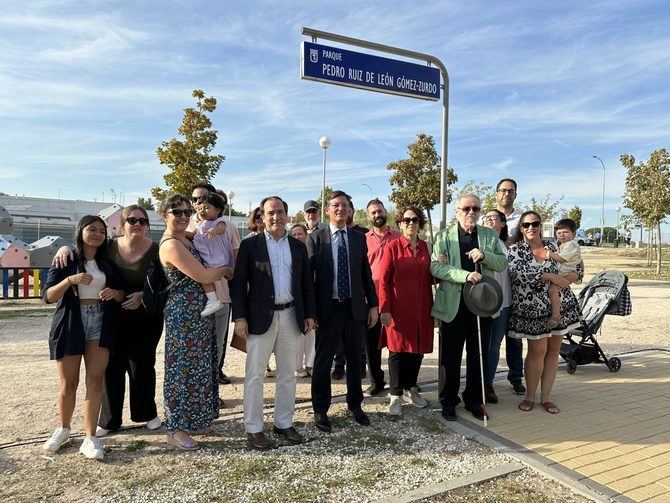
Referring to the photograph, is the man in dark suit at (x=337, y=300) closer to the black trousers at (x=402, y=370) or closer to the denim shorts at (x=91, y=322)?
the black trousers at (x=402, y=370)

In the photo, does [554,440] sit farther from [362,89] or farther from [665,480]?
[362,89]

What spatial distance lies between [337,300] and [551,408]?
8.01 ft

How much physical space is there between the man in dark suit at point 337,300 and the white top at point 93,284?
1772 millimetres

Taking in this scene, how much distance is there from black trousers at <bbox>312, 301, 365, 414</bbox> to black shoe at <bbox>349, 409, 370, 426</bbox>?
0.14ft

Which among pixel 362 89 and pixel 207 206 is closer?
pixel 207 206

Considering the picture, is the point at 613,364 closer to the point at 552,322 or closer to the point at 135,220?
the point at 552,322

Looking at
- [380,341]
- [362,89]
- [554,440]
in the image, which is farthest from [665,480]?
[362,89]

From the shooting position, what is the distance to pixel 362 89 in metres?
5.93

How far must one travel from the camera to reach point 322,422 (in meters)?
4.44

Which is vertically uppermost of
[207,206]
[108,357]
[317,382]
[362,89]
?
[362,89]

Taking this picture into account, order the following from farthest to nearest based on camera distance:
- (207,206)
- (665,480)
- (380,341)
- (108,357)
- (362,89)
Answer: (362,89) < (380,341) < (207,206) < (108,357) < (665,480)

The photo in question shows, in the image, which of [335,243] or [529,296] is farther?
[529,296]

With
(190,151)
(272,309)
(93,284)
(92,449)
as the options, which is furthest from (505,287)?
(190,151)

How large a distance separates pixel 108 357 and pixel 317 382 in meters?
1.81
